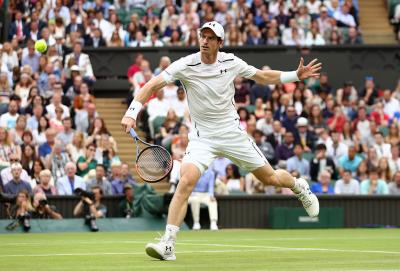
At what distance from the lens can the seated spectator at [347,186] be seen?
22.8 metres

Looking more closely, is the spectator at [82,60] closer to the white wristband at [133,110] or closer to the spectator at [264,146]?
the spectator at [264,146]

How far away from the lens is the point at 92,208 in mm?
20375

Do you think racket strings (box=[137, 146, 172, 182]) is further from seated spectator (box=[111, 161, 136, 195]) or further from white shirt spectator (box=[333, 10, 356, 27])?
white shirt spectator (box=[333, 10, 356, 27])

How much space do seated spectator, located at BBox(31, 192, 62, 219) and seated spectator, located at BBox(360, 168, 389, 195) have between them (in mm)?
6506

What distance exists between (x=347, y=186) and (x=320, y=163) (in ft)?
2.81

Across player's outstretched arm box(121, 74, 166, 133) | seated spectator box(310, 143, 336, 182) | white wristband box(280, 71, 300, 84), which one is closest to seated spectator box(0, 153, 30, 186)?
seated spectator box(310, 143, 336, 182)

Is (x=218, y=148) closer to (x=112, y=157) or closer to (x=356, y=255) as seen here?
(x=356, y=255)

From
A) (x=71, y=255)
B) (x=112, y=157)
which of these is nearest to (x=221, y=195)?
(x=112, y=157)

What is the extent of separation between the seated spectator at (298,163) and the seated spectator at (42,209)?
5.20m

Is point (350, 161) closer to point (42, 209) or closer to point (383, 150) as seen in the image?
point (383, 150)

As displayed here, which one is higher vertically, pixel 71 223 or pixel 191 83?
pixel 191 83

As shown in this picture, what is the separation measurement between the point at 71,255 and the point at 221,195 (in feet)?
32.6

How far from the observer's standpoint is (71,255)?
38.8 ft

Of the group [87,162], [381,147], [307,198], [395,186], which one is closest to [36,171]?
[87,162]
